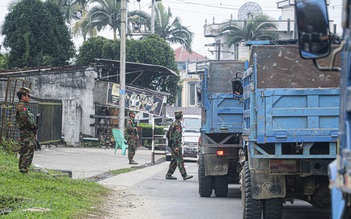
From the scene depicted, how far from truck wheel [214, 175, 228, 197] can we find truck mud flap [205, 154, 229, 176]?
38 centimetres

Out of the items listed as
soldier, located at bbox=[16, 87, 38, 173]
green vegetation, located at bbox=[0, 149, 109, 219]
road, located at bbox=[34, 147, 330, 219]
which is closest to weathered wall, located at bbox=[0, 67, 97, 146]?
road, located at bbox=[34, 147, 330, 219]

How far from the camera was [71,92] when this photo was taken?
36375 mm

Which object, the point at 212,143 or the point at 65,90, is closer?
the point at 212,143

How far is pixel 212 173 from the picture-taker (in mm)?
15688

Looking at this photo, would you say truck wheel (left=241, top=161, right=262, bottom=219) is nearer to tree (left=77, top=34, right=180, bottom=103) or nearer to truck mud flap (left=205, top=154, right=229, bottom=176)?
truck mud flap (left=205, top=154, right=229, bottom=176)

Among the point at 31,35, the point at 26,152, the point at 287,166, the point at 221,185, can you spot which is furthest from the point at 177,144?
the point at 31,35

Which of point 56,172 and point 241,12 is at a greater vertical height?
point 241,12

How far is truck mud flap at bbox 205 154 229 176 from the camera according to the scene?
15.7 meters

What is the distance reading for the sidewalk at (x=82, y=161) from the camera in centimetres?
2263

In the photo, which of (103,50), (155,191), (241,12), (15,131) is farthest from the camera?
(241,12)

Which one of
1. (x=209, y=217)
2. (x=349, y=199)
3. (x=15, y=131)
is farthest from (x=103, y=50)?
(x=349, y=199)

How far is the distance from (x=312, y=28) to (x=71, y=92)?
3135 centimetres

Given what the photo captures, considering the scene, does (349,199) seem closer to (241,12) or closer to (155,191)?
(155,191)

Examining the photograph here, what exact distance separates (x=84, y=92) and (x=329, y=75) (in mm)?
27208
